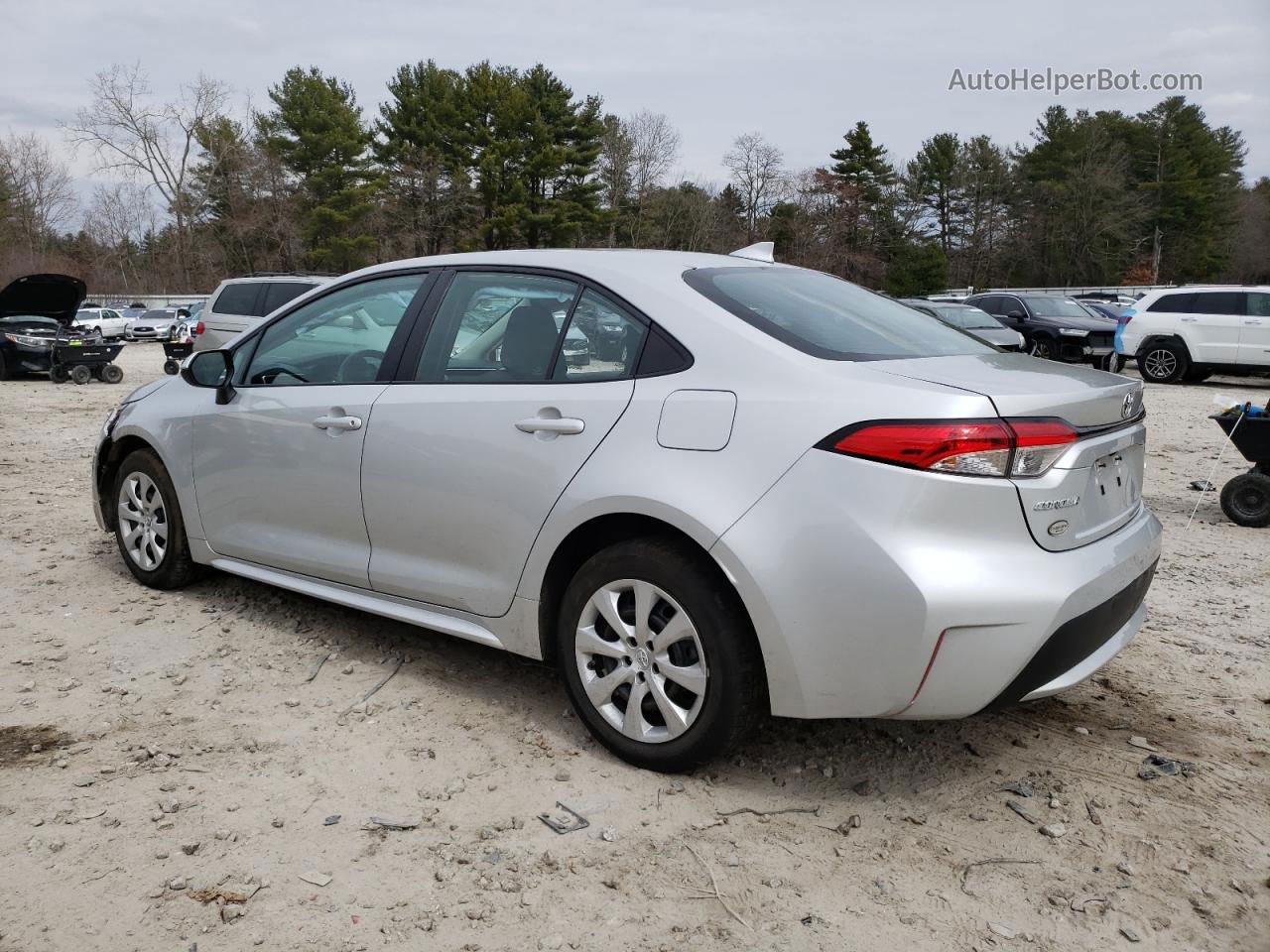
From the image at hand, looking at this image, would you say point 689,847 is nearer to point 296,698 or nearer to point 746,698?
point 746,698

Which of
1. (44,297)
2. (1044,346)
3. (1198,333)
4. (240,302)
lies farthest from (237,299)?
(1198,333)

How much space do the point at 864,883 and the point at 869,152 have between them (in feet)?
214

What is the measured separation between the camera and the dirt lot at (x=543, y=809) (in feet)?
8.00

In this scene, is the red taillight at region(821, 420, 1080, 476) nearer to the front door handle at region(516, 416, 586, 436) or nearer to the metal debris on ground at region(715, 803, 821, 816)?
the front door handle at region(516, 416, 586, 436)

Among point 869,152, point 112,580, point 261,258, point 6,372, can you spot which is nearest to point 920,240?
point 869,152

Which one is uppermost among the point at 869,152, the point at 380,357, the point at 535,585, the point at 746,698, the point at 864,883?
the point at 869,152

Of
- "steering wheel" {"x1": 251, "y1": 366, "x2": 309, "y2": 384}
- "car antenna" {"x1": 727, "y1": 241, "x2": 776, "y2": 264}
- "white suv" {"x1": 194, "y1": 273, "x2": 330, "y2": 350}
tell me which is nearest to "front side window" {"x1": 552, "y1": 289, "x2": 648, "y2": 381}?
"car antenna" {"x1": 727, "y1": 241, "x2": 776, "y2": 264}

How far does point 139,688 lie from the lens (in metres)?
3.81

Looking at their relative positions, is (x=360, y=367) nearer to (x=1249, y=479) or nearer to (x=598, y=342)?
(x=598, y=342)

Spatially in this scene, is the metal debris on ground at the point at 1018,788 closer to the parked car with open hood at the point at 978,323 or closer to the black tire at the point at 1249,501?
the black tire at the point at 1249,501

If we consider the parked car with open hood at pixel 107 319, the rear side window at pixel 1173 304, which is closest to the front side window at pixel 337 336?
the rear side window at pixel 1173 304

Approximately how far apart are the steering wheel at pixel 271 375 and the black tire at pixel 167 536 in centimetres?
75

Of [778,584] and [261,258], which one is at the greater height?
[261,258]

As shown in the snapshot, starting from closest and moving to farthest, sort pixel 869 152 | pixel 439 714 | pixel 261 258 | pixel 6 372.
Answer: pixel 439 714 → pixel 6 372 → pixel 261 258 → pixel 869 152
